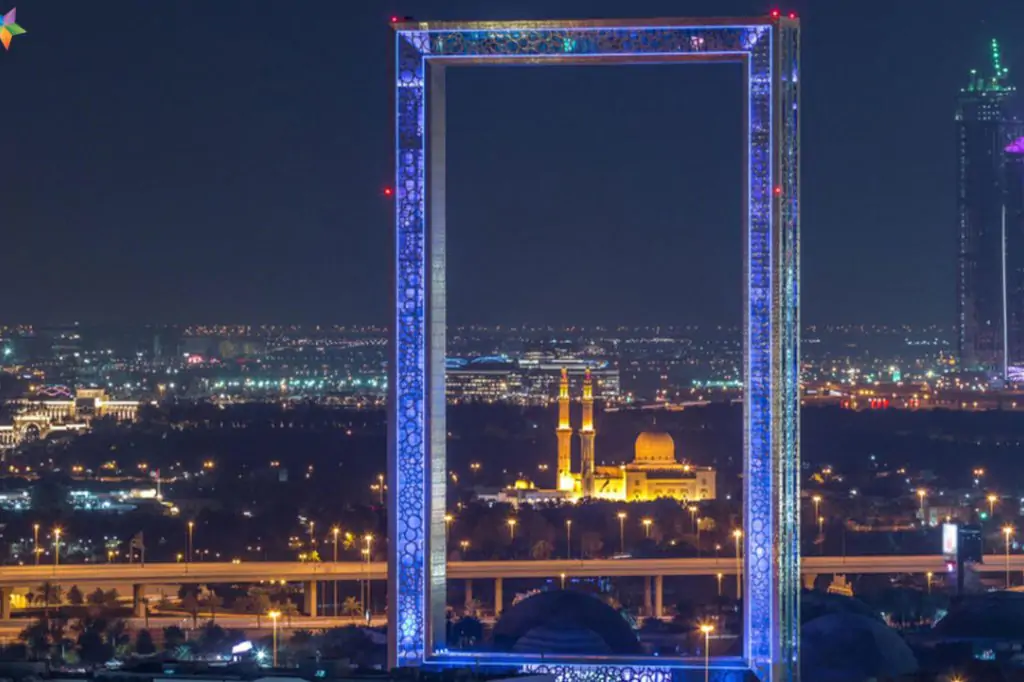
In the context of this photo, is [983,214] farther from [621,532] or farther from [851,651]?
[851,651]

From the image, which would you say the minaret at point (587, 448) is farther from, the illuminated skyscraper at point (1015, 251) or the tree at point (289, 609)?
the illuminated skyscraper at point (1015, 251)

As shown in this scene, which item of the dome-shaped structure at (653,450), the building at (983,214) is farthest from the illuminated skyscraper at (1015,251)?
the dome-shaped structure at (653,450)

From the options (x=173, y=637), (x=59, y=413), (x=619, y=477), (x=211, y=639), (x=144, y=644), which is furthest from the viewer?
(x=59, y=413)

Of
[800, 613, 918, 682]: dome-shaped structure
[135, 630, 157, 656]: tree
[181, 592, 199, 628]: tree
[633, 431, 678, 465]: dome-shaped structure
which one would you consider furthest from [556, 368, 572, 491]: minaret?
[800, 613, 918, 682]: dome-shaped structure

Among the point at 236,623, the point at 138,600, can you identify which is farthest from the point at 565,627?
the point at 138,600

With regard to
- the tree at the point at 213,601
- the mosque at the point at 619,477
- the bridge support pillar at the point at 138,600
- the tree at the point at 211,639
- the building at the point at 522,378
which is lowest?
the tree at the point at 213,601

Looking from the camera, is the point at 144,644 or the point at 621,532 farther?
the point at 621,532
